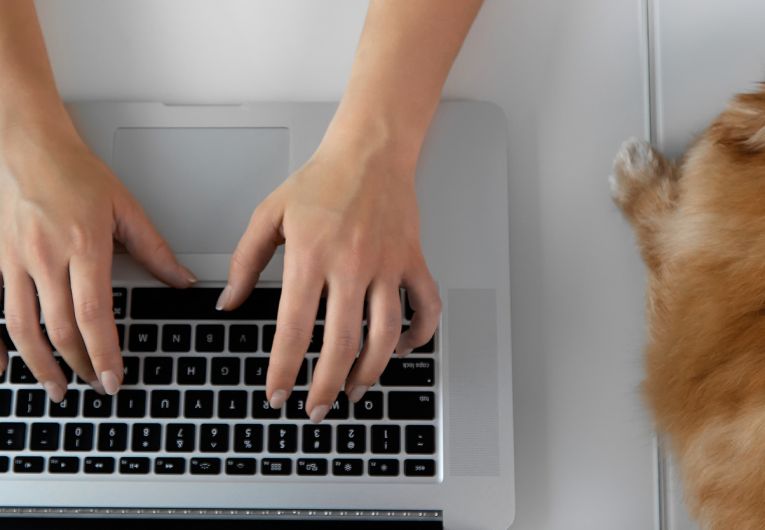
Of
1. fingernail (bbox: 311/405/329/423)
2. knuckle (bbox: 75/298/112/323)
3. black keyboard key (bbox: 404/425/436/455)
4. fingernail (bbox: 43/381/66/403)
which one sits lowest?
black keyboard key (bbox: 404/425/436/455)

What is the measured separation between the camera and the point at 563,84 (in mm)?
739

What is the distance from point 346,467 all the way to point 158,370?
0.63ft

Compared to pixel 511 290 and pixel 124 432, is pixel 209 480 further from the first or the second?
pixel 511 290

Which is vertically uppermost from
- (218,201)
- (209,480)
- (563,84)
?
(563,84)

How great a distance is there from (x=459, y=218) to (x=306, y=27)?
0.26m

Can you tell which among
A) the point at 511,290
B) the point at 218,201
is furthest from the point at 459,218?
→ the point at 218,201

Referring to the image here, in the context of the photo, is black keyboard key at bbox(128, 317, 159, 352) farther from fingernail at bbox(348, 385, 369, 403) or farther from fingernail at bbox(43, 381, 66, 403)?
fingernail at bbox(348, 385, 369, 403)

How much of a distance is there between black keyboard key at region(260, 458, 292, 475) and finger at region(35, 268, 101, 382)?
0.19m

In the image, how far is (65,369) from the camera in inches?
26.0

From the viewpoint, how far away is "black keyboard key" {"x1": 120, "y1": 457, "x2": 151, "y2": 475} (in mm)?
652

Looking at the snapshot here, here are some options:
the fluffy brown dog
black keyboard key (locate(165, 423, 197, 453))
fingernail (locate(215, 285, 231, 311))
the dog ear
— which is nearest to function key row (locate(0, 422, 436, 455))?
black keyboard key (locate(165, 423, 197, 453))

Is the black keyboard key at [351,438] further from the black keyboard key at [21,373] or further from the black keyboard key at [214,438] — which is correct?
the black keyboard key at [21,373]

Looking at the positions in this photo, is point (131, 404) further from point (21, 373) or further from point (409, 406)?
point (409, 406)

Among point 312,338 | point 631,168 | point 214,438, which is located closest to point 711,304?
point 631,168
